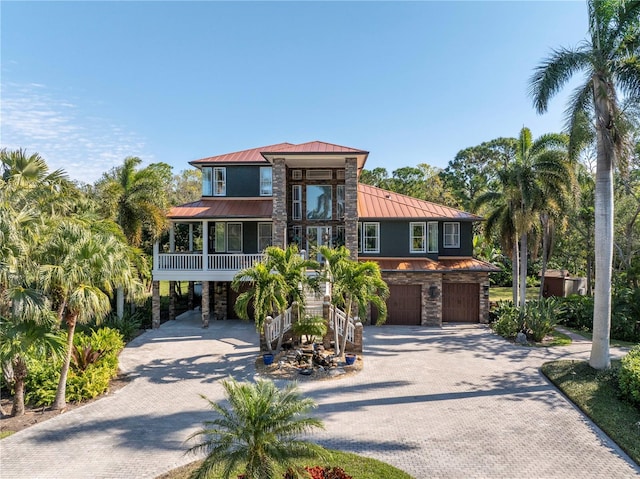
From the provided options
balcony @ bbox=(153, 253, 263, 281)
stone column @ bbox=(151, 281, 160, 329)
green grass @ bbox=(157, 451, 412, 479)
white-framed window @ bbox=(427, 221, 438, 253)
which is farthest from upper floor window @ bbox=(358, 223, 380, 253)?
green grass @ bbox=(157, 451, 412, 479)

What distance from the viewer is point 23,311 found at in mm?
8914

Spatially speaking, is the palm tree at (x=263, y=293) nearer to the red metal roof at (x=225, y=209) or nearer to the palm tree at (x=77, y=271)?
the palm tree at (x=77, y=271)

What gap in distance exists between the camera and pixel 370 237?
22.0 metres

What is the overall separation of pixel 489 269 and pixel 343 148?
10307 millimetres

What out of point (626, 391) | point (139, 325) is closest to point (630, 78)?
point (626, 391)

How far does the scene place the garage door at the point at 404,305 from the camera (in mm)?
20656

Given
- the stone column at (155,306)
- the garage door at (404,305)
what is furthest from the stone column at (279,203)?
the garage door at (404,305)

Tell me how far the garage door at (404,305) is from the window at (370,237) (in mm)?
2577

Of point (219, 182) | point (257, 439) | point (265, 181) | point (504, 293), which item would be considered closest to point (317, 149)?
point (265, 181)

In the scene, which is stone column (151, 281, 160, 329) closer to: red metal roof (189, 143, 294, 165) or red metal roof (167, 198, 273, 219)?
red metal roof (167, 198, 273, 219)

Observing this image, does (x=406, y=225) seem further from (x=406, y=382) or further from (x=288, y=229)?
(x=406, y=382)

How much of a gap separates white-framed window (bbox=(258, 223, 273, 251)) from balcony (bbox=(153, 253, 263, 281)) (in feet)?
7.24

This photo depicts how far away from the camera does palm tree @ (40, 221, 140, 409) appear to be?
932cm

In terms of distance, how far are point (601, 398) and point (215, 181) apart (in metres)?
20.2
